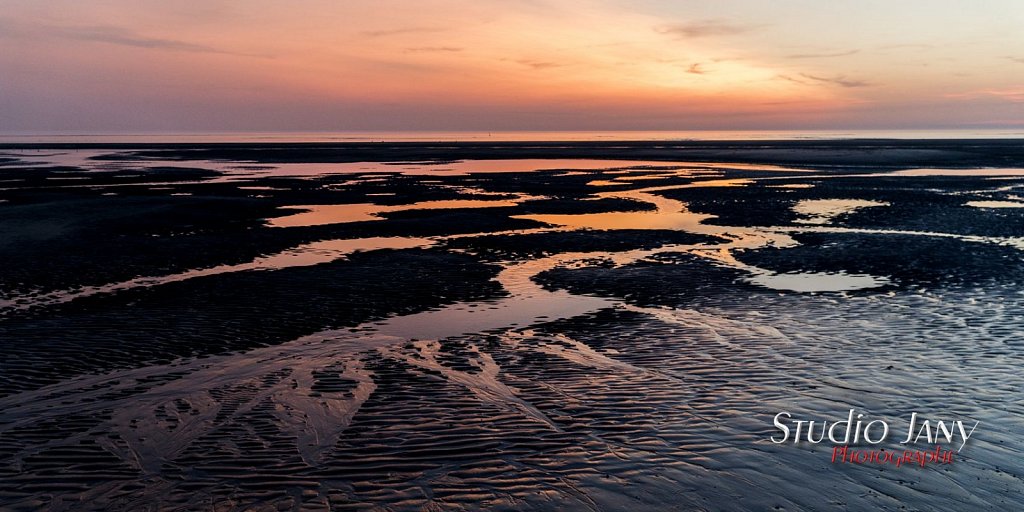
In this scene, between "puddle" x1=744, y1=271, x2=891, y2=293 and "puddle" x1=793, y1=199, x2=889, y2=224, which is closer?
"puddle" x1=744, y1=271, x2=891, y2=293

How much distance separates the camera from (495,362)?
14500 mm

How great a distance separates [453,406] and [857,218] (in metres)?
31.4

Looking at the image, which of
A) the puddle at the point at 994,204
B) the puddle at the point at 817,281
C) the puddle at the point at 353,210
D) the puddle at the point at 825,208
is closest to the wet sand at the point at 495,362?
the puddle at the point at 817,281

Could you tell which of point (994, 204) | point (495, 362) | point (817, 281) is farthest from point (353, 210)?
point (994, 204)

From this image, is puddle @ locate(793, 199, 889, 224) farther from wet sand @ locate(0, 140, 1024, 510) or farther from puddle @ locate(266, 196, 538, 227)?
puddle @ locate(266, 196, 538, 227)

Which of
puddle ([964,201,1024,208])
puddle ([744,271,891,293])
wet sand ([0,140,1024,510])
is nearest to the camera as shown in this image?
wet sand ([0,140,1024,510])

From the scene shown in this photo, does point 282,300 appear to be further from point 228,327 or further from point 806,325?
point 806,325

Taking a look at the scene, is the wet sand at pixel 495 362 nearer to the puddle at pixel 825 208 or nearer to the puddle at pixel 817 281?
the puddle at pixel 817 281

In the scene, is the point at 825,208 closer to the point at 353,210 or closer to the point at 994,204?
the point at 994,204

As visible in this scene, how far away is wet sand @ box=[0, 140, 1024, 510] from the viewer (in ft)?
30.6

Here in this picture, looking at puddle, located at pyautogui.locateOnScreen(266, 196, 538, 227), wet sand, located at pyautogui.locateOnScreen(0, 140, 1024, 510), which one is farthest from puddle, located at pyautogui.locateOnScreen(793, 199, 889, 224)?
puddle, located at pyautogui.locateOnScreen(266, 196, 538, 227)

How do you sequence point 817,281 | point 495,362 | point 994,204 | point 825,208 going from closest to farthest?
point 495,362 < point 817,281 < point 825,208 < point 994,204

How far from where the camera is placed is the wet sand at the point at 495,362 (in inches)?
367

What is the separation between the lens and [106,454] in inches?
403
